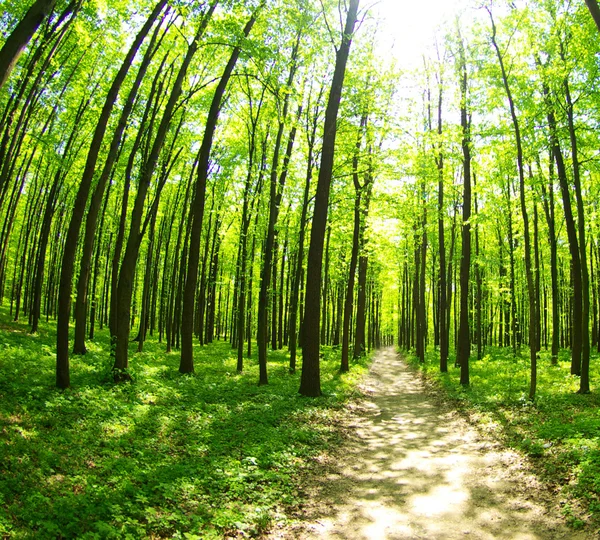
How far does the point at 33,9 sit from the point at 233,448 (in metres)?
7.13

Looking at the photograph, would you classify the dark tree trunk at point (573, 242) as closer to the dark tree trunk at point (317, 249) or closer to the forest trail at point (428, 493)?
the dark tree trunk at point (317, 249)

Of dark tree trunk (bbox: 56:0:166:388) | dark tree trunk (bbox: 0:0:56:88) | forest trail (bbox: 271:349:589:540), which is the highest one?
Answer: dark tree trunk (bbox: 0:0:56:88)

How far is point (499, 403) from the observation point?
11.2 m

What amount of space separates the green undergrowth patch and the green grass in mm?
3812

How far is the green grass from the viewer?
438 cm

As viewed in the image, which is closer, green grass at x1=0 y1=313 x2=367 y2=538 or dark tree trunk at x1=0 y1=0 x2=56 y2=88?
green grass at x1=0 y1=313 x2=367 y2=538

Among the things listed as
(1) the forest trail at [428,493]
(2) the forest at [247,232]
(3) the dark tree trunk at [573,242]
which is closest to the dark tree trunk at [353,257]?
(2) the forest at [247,232]

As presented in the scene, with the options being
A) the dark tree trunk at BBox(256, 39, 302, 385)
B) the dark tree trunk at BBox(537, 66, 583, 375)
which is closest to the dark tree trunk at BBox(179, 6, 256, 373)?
the dark tree trunk at BBox(256, 39, 302, 385)

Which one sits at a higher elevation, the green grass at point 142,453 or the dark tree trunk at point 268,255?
the dark tree trunk at point 268,255

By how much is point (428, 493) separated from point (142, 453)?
451 centimetres

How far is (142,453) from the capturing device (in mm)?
6246

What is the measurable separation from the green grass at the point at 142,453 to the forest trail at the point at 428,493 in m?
0.60

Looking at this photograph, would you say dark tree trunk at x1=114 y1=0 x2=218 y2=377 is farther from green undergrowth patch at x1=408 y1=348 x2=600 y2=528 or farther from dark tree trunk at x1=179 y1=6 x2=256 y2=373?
green undergrowth patch at x1=408 y1=348 x2=600 y2=528

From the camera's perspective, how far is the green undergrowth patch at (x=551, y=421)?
560 centimetres
